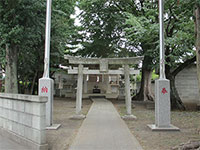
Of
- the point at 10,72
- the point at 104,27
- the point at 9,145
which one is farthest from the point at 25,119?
the point at 104,27

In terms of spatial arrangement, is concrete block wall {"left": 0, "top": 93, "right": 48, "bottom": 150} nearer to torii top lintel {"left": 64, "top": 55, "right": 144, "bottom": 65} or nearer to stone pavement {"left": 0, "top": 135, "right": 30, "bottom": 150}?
stone pavement {"left": 0, "top": 135, "right": 30, "bottom": 150}

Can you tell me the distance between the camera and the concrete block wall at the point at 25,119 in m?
5.69

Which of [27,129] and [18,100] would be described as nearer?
Result: [27,129]

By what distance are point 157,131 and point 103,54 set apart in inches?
621

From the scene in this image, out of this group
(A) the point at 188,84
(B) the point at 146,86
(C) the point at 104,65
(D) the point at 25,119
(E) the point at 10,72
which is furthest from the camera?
(B) the point at 146,86

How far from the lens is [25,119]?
20.7 feet

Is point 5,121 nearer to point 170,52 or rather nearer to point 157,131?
point 157,131

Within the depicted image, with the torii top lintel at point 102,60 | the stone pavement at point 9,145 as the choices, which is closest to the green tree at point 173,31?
the torii top lintel at point 102,60

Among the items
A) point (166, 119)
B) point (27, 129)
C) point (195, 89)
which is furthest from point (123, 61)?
point (195, 89)

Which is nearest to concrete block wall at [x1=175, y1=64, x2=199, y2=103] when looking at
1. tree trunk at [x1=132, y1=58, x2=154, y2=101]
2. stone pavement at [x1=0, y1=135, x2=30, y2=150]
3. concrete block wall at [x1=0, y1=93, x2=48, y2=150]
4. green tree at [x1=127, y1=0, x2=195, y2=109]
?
tree trunk at [x1=132, y1=58, x2=154, y2=101]

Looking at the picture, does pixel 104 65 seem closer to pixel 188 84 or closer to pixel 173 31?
pixel 173 31

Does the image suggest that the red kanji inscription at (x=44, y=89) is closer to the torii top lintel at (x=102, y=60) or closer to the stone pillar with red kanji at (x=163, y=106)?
the torii top lintel at (x=102, y=60)

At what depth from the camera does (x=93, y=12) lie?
22625 millimetres

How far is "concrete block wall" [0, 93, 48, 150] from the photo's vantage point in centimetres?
569
